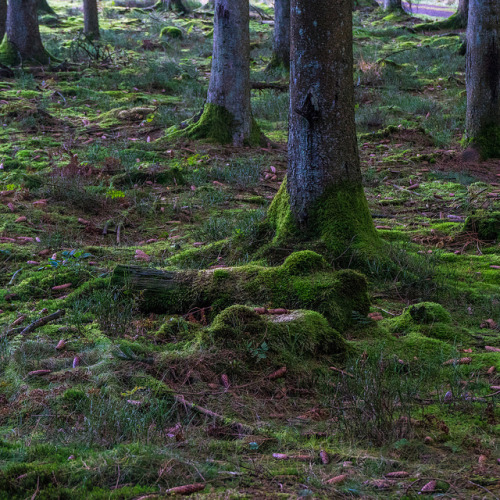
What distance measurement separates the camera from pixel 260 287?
4949mm

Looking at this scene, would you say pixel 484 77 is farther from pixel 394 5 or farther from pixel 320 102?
pixel 394 5

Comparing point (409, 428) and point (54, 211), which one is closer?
point (409, 428)

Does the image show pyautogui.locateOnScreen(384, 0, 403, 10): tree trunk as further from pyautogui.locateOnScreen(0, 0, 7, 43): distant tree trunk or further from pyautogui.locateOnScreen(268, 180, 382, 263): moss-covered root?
pyautogui.locateOnScreen(268, 180, 382, 263): moss-covered root

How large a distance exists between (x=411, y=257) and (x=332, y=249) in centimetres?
91

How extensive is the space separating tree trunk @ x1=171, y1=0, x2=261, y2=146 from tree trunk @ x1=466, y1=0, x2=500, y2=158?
3953mm

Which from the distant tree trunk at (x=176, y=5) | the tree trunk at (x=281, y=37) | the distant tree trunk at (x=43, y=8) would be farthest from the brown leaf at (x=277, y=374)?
the distant tree trunk at (x=176, y=5)

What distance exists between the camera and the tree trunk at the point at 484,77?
9781mm

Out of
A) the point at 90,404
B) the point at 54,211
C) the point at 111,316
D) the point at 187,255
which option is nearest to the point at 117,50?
the point at 54,211

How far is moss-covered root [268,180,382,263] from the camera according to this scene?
551 centimetres

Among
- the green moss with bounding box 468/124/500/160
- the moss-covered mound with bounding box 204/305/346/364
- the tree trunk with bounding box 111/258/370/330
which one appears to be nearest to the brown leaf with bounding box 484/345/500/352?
the tree trunk with bounding box 111/258/370/330

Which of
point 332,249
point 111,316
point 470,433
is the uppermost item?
point 332,249

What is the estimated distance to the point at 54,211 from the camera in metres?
7.63

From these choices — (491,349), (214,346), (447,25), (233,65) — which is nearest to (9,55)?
(233,65)

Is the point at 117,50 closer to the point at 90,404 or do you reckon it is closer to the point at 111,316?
the point at 111,316
